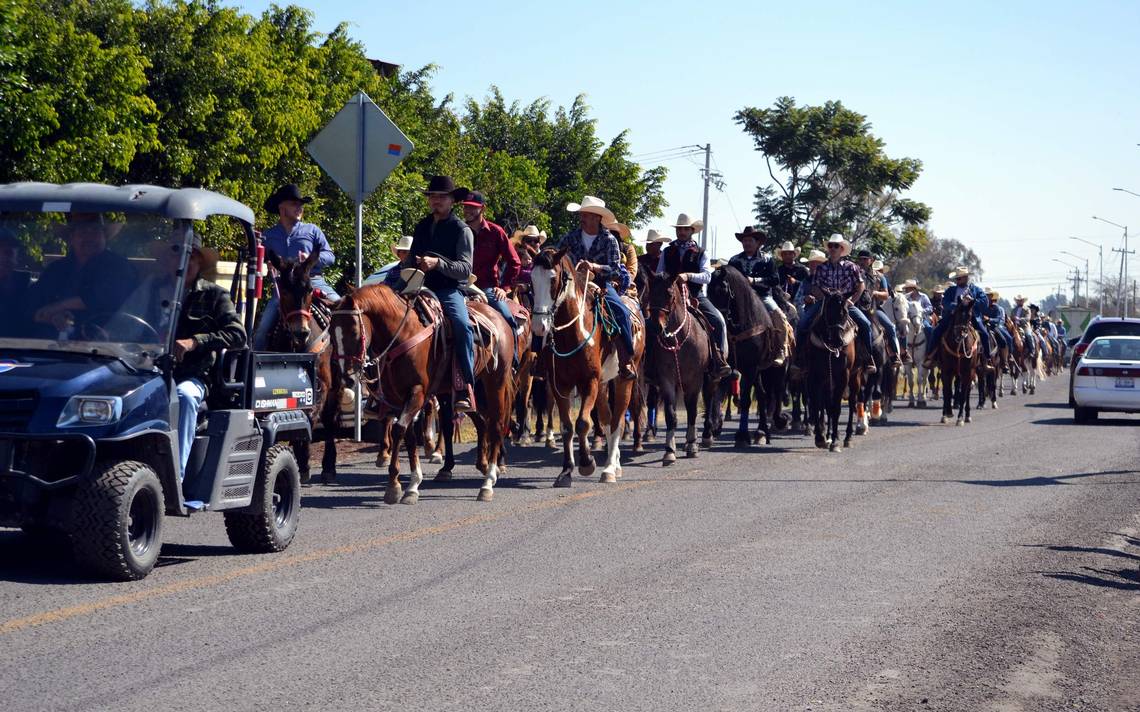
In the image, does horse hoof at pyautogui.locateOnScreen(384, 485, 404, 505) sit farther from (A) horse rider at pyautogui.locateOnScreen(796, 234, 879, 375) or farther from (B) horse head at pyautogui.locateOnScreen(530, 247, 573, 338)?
(A) horse rider at pyautogui.locateOnScreen(796, 234, 879, 375)

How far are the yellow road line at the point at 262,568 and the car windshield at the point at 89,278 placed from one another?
147 cm

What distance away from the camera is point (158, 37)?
1048 inches

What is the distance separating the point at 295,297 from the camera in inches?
515

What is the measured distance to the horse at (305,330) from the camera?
512 inches

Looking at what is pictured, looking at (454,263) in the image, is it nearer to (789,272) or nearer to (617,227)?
(617,227)

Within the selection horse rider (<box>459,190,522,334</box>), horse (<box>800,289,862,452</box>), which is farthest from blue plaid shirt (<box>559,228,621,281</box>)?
horse (<box>800,289,862,452</box>)

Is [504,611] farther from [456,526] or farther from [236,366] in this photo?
[456,526]

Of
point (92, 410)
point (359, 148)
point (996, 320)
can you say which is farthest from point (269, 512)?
point (996, 320)

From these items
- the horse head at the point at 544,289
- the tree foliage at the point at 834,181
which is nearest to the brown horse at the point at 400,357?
the horse head at the point at 544,289

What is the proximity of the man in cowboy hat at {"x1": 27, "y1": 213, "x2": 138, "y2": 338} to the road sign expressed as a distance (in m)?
8.24

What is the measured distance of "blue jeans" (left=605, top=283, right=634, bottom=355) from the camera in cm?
1617

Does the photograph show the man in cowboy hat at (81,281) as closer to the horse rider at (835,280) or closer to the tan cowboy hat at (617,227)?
the tan cowboy hat at (617,227)

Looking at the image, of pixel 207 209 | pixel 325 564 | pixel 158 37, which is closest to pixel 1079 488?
pixel 325 564

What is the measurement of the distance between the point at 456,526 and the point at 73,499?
3924 millimetres
